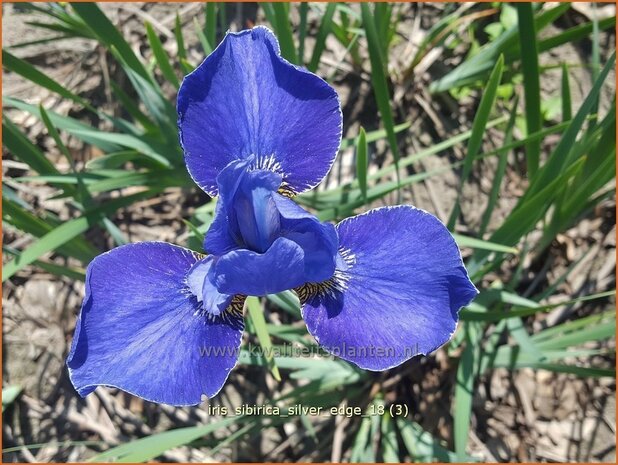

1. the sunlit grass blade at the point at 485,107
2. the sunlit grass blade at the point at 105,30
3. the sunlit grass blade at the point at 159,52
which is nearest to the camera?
the sunlit grass blade at the point at 485,107

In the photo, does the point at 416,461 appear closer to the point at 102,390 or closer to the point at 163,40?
the point at 102,390

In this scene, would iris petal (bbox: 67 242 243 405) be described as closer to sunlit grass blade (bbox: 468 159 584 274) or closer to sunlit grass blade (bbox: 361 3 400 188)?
sunlit grass blade (bbox: 361 3 400 188)

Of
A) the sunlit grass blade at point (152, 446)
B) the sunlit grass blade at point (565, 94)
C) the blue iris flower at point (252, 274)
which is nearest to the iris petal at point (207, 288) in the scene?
the blue iris flower at point (252, 274)

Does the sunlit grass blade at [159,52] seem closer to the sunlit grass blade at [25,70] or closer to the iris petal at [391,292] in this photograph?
the sunlit grass blade at [25,70]

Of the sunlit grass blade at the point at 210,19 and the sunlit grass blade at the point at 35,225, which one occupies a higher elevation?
the sunlit grass blade at the point at 210,19

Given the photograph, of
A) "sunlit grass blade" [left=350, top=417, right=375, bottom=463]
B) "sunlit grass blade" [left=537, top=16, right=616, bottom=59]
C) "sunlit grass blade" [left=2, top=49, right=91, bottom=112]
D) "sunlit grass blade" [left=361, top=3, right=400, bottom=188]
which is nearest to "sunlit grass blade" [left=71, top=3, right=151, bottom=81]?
"sunlit grass blade" [left=2, top=49, right=91, bottom=112]

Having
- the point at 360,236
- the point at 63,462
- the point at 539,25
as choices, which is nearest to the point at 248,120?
the point at 360,236
